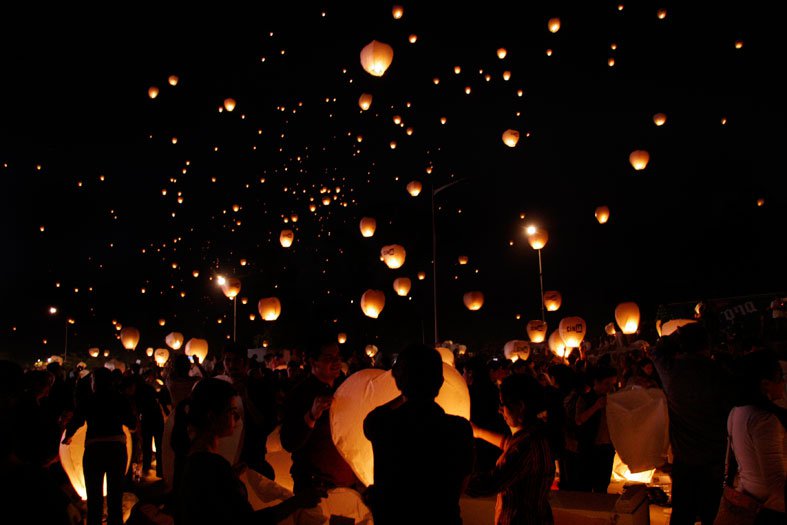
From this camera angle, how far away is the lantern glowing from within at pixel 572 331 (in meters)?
14.3

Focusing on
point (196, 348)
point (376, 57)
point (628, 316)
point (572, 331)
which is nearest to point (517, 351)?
point (572, 331)

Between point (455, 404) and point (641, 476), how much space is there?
5.24 metres

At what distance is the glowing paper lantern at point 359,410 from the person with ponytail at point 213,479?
543 millimetres

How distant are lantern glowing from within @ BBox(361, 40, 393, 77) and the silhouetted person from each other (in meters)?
9.73

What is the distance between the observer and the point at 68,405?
7039mm

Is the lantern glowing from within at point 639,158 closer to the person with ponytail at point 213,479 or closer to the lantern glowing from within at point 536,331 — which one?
the lantern glowing from within at point 536,331

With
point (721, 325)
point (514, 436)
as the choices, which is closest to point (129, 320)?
point (721, 325)

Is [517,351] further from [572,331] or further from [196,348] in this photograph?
[196,348]

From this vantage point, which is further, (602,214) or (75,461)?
(602,214)

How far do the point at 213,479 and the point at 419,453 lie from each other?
2.81 ft

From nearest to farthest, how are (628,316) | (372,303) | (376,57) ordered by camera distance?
(376,57) < (628,316) < (372,303)

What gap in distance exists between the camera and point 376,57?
38.3 ft

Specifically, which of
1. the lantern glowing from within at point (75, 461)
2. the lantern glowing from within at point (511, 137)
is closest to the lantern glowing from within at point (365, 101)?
the lantern glowing from within at point (511, 137)

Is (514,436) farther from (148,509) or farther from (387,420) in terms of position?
(148,509)
